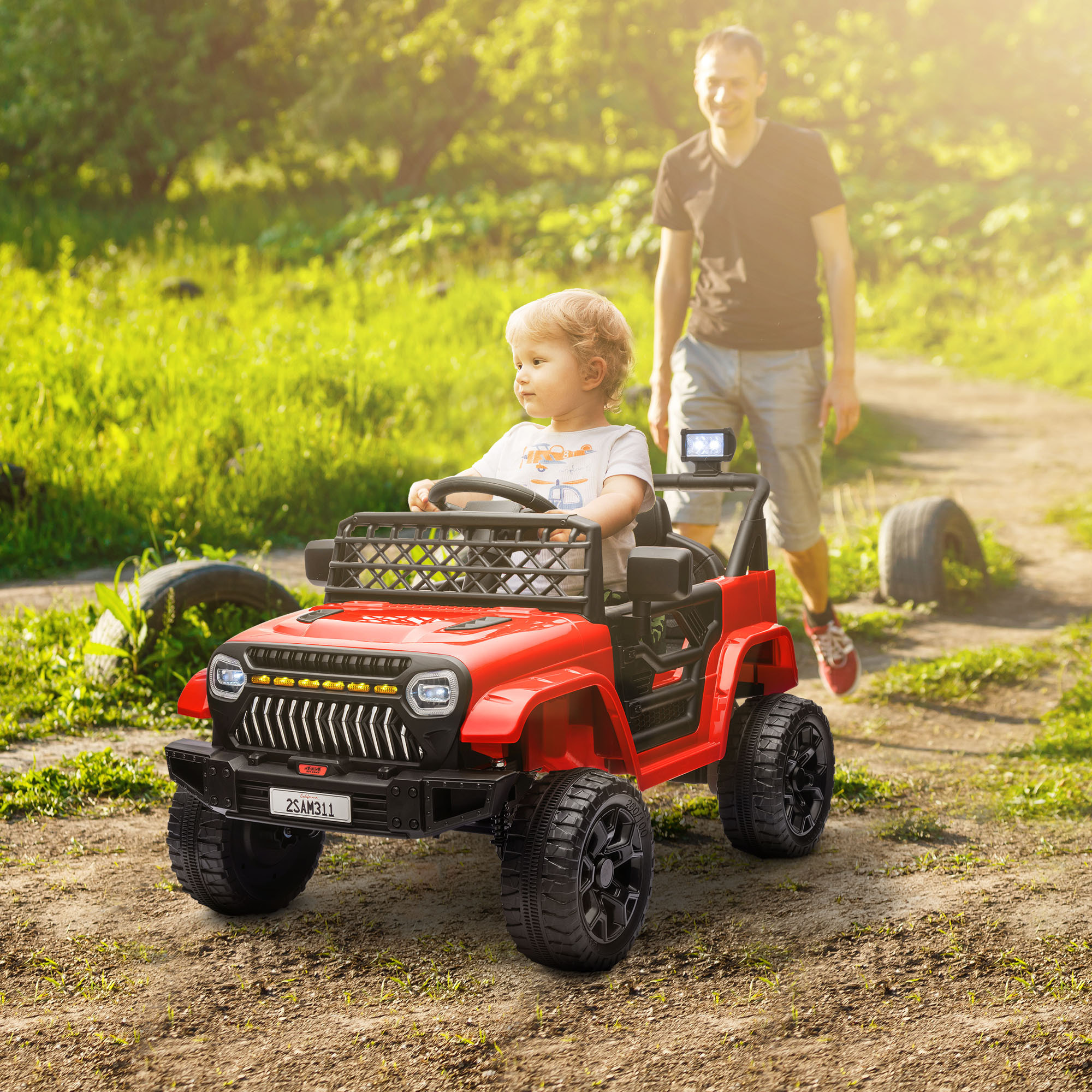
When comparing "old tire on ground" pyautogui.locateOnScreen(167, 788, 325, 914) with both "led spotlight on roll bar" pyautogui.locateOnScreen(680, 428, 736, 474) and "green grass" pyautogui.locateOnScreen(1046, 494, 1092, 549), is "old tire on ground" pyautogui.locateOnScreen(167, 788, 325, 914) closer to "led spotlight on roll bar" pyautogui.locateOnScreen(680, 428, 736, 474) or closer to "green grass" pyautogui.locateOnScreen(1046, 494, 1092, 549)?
"led spotlight on roll bar" pyautogui.locateOnScreen(680, 428, 736, 474)

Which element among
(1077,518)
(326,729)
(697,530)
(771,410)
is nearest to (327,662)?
(326,729)

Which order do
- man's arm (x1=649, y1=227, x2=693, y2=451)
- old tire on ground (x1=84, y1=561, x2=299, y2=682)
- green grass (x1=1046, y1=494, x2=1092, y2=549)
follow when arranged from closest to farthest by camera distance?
old tire on ground (x1=84, y1=561, x2=299, y2=682), man's arm (x1=649, y1=227, x2=693, y2=451), green grass (x1=1046, y1=494, x2=1092, y2=549)

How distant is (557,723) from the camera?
10.3ft

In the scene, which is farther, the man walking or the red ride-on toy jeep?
the man walking

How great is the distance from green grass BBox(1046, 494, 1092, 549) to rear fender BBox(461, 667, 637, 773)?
621 centimetres

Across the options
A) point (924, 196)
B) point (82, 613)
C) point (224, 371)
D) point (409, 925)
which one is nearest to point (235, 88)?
point (924, 196)

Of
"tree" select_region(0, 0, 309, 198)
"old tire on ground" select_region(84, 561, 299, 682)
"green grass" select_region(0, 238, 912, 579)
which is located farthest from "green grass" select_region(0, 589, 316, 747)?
"tree" select_region(0, 0, 309, 198)

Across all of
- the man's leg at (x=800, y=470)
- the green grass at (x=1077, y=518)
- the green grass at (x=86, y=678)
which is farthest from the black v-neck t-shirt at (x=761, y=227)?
the green grass at (x=1077, y=518)

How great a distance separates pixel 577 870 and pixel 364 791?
0.48 m

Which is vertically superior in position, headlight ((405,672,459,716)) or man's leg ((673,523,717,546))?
man's leg ((673,523,717,546))

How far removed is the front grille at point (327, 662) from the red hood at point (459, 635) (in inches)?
0.9

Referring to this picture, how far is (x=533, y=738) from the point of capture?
3111 mm

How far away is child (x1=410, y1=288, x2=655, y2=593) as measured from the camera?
3.46m

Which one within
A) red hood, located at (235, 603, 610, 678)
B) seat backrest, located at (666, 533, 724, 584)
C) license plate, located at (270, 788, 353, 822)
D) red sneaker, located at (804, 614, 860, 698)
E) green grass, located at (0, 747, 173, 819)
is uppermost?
seat backrest, located at (666, 533, 724, 584)
